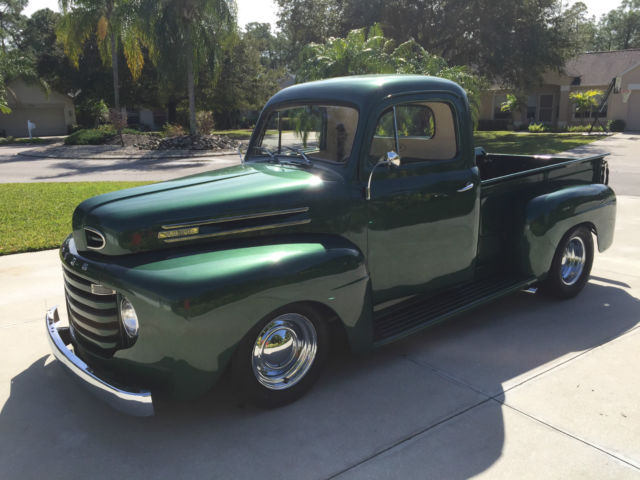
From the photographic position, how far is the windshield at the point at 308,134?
12.7ft

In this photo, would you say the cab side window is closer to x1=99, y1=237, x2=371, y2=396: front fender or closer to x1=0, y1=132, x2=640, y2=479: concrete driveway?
x1=99, y1=237, x2=371, y2=396: front fender

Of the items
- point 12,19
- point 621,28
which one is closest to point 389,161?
point 12,19

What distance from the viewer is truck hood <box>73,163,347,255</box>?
10.3 feet

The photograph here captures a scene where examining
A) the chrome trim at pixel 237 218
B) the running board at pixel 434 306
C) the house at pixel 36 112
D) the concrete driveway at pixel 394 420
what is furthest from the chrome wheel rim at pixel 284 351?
the house at pixel 36 112

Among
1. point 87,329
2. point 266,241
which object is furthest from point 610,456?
point 87,329

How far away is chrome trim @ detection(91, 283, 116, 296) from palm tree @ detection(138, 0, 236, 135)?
23.1 meters

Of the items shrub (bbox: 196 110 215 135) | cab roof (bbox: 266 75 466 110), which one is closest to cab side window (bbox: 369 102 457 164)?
cab roof (bbox: 266 75 466 110)

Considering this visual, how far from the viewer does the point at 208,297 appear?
2807 mm

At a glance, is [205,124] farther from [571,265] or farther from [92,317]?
[92,317]

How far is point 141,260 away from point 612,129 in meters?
36.7

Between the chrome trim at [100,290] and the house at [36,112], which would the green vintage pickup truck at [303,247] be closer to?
the chrome trim at [100,290]

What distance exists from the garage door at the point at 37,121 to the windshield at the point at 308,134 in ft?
144

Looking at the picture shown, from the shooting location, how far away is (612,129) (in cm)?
3372

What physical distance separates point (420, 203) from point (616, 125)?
115 feet
